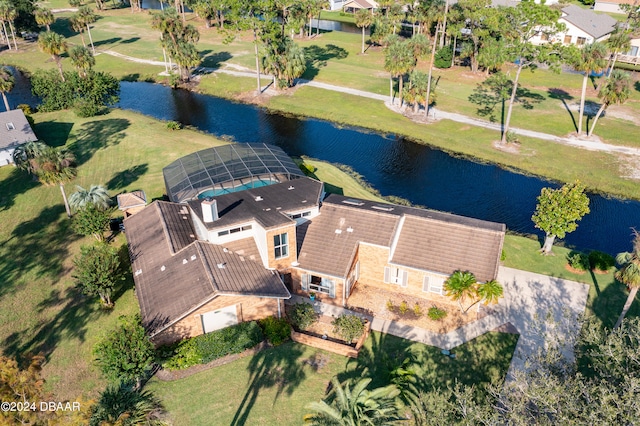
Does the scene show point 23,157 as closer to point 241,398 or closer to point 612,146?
point 241,398

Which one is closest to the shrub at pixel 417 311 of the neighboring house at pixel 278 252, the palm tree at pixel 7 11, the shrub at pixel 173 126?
the neighboring house at pixel 278 252

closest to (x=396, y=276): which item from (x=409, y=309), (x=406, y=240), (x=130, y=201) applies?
(x=409, y=309)

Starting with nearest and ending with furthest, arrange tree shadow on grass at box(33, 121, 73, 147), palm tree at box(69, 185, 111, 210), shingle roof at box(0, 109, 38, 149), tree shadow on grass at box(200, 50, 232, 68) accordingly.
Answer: palm tree at box(69, 185, 111, 210) → shingle roof at box(0, 109, 38, 149) → tree shadow on grass at box(33, 121, 73, 147) → tree shadow on grass at box(200, 50, 232, 68)

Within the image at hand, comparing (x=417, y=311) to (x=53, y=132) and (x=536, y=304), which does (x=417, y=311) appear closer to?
(x=536, y=304)

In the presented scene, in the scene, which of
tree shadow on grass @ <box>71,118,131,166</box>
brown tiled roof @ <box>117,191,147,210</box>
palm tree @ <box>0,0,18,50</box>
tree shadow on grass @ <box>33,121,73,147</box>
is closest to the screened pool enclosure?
brown tiled roof @ <box>117,191,147,210</box>

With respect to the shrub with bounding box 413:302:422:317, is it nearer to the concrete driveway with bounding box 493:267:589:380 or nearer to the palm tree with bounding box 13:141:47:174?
the concrete driveway with bounding box 493:267:589:380

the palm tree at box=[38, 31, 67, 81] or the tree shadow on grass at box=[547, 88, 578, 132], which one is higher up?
the palm tree at box=[38, 31, 67, 81]

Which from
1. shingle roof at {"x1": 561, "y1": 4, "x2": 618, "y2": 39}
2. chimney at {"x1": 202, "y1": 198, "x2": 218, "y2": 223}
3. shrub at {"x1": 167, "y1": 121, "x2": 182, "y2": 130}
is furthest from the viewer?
shingle roof at {"x1": 561, "y1": 4, "x2": 618, "y2": 39}

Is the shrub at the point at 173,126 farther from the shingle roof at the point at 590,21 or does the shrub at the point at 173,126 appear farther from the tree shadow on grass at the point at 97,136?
A: the shingle roof at the point at 590,21
